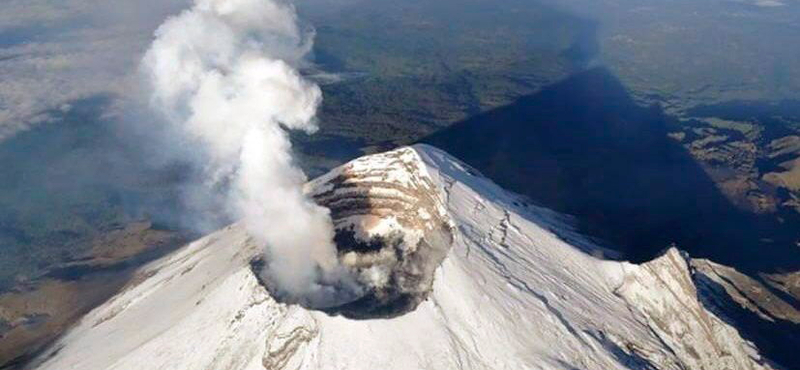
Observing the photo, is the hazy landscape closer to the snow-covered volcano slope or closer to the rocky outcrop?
the snow-covered volcano slope

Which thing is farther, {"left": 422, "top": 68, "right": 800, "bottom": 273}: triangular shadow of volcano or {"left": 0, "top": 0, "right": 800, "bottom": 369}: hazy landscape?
{"left": 422, "top": 68, "right": 800, "bottom": 273}: triangular shadow of volcano

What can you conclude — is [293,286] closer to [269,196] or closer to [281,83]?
[269,196]

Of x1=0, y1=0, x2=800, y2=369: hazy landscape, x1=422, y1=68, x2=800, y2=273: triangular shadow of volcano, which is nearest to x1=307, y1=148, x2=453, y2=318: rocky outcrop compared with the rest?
x1=0, y1=0, x2=800, y2=369: hazy landscape

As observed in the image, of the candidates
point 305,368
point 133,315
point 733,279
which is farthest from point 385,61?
point 305,368

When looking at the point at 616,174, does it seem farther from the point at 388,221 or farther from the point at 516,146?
the point at 388,221

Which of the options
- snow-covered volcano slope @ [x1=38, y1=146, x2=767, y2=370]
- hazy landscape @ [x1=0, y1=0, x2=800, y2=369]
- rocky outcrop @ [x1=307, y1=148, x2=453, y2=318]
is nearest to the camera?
snow-covered volcano slope @ [x1=38, y1=146, x2=767, y2=370]

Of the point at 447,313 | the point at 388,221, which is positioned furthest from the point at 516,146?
the point at 447,313

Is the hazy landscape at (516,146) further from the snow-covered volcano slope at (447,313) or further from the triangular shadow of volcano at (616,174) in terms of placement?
the snow-covered volcano slope at (447,313)
